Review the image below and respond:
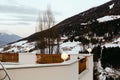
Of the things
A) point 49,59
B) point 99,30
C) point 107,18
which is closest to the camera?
point 49,59

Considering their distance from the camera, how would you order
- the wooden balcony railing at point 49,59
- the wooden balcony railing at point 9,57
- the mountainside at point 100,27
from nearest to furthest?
1. the wooden balcony railing at point 49,59
2. the wooden balcony railing at point 9,57
3. the mountainside at point 100,27

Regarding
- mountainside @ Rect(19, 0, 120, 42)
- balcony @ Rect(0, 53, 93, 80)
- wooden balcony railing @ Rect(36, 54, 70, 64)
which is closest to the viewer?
balcony @ Rect(0, 53, 93, 80)

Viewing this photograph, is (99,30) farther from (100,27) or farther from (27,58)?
(27,58)

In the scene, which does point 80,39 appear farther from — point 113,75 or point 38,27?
point 38,27

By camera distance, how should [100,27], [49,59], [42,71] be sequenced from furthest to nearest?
1. [100,27]
2. [49,59]
3. [42,71]

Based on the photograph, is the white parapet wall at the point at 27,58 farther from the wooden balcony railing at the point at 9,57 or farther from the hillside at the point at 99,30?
the hillside at the point at 99,30

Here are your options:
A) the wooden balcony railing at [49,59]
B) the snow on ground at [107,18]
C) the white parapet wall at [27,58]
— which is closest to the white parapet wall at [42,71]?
the wooden balcony railing at [49,59]

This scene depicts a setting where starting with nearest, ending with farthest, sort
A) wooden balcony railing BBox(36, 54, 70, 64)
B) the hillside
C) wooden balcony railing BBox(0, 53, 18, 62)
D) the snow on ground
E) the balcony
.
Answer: the balcony → wooden balcony railing BBox(36, 54, 70, 64) → wooden balcony railing BBox(0, 53, 18, 62) → the hillside → the snow on ground

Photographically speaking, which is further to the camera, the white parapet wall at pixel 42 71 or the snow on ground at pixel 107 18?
the snow on ground at pixel 107 18

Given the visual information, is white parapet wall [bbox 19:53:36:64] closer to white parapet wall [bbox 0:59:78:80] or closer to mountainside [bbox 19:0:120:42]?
white parapet wall [bbox 0:59:78:80]

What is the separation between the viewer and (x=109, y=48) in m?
69.2

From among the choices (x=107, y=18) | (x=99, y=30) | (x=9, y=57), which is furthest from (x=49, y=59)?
(x=107, y=18)

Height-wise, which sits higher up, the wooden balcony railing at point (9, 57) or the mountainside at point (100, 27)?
the mountainside at point (100, 27)

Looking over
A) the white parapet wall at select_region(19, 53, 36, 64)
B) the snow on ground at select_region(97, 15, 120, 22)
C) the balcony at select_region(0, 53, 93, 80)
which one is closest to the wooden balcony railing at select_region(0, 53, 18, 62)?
the white parapet wall at select_region(19, 53, 36, 64)
